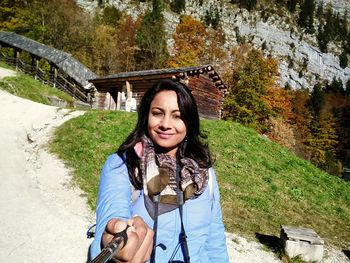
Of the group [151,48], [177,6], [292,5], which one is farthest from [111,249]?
[292,5]

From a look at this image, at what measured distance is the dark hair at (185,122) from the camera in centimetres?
223

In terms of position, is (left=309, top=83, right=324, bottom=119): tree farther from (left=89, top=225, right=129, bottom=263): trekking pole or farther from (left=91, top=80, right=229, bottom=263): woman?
(left=89, top=225, right=129, bottom=263): trekking pole

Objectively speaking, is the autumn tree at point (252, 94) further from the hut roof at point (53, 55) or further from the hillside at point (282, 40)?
the hillside at point (282, 40)

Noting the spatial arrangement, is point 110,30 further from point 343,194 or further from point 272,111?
point 343,194

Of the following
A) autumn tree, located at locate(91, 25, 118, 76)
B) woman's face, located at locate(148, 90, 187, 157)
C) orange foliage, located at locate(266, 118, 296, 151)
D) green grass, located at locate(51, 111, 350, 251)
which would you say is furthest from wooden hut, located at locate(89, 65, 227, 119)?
woman's face, located at locate(148, 90, 187, 157)

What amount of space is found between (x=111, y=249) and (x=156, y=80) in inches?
914

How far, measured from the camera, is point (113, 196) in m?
1.78

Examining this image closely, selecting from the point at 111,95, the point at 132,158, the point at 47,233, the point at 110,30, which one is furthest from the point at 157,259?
the point at 110,30

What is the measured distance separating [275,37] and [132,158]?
333ft

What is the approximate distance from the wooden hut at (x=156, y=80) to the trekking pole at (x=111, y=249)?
75.5 feet

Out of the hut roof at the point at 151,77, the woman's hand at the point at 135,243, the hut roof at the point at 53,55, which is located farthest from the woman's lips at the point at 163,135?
the hut roof at the point at 53,55

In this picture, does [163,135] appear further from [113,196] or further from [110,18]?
[110,18]

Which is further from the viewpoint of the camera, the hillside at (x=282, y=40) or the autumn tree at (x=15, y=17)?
the hillside at (x=282, y=40)

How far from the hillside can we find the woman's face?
86419mm
